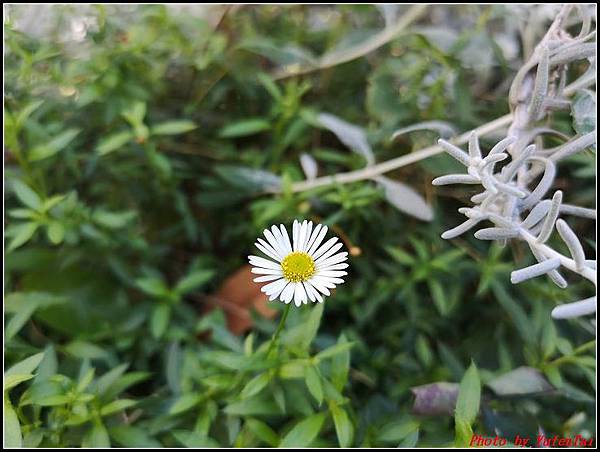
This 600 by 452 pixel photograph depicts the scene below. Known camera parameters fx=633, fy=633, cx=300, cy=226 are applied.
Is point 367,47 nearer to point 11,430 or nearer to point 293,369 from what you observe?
point 293,369

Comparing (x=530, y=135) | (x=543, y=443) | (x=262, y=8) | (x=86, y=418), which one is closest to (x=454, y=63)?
(x=530, y=135)

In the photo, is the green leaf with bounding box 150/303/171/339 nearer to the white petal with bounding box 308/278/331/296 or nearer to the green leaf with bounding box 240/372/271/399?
the green leaf with bounding box 240/372/271/399

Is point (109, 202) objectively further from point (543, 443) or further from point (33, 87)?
point (543, 443)

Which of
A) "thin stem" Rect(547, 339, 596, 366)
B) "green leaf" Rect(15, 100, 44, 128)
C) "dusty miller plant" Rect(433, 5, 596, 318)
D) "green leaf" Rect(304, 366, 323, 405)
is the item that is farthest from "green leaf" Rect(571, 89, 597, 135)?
"green leaf" Rect(15, 100, 44, 128)

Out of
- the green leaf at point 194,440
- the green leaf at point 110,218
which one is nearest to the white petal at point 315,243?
the green leaf at point 194,440

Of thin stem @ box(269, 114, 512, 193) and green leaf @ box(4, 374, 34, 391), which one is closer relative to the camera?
green leaf @ box(4, 374, 34, 391)

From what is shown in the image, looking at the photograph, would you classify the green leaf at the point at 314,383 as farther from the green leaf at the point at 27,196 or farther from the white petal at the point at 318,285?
the green leaf at the point at 27,196

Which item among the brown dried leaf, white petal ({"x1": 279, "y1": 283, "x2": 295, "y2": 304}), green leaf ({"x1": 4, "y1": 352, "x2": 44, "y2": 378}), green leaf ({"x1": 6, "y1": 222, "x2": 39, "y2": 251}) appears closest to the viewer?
white petal ({"x1": 279, "y1": 283, "x2": 295, "y2": 304})
